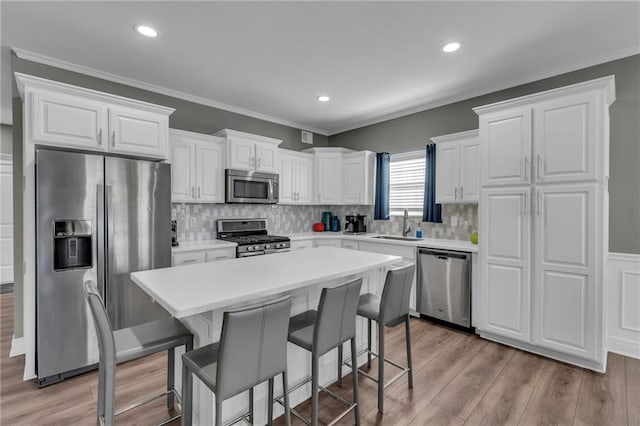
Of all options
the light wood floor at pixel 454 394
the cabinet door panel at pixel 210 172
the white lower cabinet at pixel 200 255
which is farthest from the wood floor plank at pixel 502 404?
the cabinet door panel at pixel 210 172

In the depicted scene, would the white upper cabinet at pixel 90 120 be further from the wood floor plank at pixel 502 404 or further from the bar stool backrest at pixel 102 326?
the wood floor plank at pixel 502 404

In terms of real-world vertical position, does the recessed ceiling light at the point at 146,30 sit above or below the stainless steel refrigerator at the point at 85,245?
above

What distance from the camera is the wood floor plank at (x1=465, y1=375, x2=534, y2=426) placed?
203 centimetres

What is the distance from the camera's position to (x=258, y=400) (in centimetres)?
192

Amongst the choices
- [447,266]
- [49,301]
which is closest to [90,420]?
[49,301]

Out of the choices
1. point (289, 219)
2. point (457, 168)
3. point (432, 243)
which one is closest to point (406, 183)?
point (457, 168)

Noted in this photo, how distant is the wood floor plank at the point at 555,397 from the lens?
2.05 meters

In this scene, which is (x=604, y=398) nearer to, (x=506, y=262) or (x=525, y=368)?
(x=525, y=368)

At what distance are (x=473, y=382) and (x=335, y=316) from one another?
156 cm

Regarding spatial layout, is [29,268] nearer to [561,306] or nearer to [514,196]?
[514,196]

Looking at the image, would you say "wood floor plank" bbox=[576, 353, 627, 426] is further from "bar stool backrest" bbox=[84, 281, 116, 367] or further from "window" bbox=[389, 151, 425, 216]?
"bar stool backrest" bbox=[84, 281, 116, 367]

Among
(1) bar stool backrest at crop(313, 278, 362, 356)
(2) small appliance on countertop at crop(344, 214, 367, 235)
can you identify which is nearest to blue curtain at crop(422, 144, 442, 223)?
(2) small appliance on countertop at crop(344, 214, 367, 235)

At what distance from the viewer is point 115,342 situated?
5.32 ft

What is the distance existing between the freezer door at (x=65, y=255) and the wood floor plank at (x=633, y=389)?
13.3 feet
